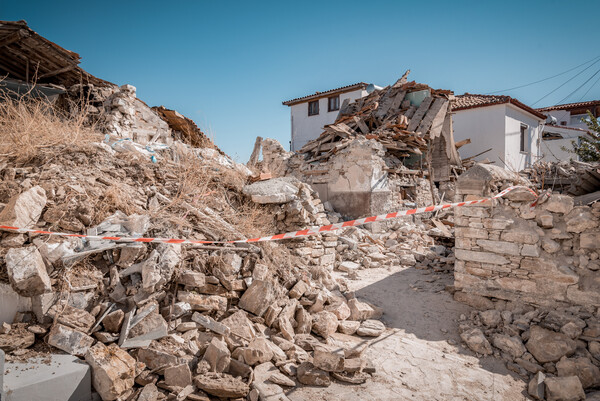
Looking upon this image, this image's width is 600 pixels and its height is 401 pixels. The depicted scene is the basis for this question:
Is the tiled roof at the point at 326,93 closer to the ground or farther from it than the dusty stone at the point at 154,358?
farther from it

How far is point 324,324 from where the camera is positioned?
13.2 ft

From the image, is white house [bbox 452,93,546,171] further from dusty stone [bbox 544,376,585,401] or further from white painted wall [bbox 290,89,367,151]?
dusty stone [bbox 544,376,585,401]

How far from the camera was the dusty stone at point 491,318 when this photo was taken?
4545 mm

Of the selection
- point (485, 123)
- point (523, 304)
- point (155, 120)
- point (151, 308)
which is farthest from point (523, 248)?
point (485, 123)

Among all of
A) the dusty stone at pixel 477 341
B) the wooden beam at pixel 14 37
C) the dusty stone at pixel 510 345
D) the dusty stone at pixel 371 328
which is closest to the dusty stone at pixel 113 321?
the dusty stone at pixel 371 328

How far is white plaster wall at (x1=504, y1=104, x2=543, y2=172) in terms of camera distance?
1648cm

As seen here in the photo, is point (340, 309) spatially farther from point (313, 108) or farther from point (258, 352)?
point (313, 108)

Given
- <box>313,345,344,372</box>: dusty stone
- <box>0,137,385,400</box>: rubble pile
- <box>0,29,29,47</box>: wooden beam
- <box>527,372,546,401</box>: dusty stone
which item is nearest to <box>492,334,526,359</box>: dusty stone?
<box>527,372,546,401</box>: dusty stone

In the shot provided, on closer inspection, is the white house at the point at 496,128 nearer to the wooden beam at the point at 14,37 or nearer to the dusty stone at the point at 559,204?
the dusty stone at the point at 559,204

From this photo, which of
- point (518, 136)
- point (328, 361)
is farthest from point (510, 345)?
point (518, 136)

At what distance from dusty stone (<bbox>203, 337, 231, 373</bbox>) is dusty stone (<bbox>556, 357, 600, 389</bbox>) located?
12.0 ft

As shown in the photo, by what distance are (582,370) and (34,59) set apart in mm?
13630

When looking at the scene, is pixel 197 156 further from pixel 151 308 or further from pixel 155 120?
pixel 155 120

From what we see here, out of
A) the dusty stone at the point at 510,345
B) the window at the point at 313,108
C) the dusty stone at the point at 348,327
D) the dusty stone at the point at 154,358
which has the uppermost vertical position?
the window at the point at 313,108
